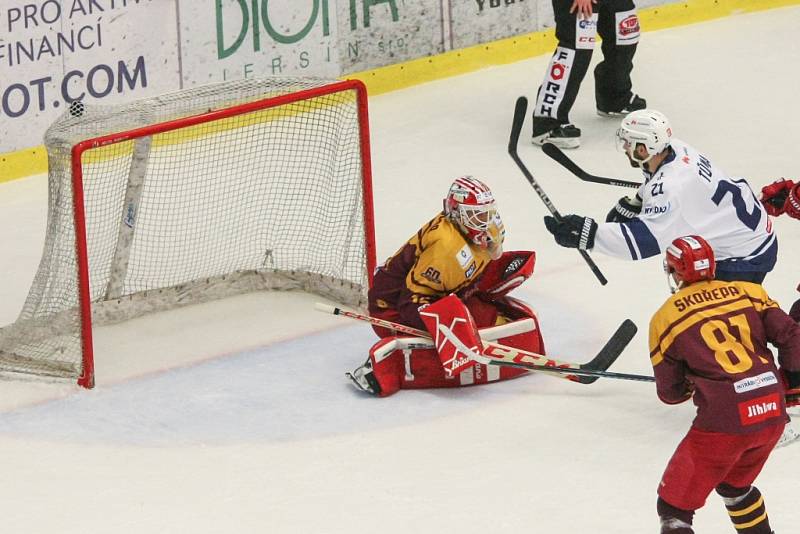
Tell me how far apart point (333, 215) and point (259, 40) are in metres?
1.94

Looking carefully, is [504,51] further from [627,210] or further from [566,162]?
[627,210]

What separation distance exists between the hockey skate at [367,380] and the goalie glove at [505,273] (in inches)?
18.9

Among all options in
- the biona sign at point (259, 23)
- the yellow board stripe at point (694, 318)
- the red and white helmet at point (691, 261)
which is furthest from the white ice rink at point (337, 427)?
the biona sign at point (259, 23)

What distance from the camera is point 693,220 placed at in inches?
211

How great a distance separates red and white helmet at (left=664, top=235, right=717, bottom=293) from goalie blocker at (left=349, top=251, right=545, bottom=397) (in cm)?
117

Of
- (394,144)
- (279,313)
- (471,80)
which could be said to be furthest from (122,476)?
(471,80)

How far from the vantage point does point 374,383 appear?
18.4 ft

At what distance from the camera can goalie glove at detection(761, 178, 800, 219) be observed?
5617 millimetres

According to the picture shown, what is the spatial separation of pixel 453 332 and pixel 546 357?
40cm

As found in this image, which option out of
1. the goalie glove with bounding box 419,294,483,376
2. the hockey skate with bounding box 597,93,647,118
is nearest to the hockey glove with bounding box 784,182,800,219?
the goalie glove with bounding box 419,294,483,376

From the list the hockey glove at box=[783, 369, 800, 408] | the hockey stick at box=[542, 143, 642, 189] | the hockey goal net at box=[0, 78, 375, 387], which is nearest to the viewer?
the hockey glove at box=[783, 369, 800, 408]

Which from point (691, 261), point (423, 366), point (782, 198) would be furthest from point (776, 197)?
point (691, 261)

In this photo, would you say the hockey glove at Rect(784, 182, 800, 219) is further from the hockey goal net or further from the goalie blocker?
the hockey goal net

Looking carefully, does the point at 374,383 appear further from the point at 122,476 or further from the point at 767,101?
the point at 767,101
